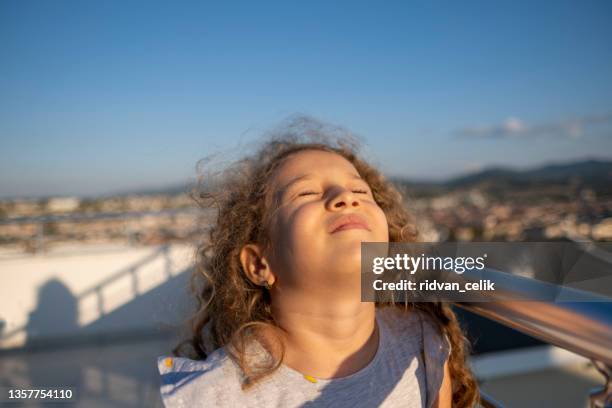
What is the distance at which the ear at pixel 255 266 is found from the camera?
1196mm

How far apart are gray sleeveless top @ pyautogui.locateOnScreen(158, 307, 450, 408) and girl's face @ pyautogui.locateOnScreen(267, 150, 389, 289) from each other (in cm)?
22

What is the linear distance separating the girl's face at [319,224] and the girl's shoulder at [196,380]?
0.83 feet

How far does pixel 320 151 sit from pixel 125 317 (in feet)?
12.0

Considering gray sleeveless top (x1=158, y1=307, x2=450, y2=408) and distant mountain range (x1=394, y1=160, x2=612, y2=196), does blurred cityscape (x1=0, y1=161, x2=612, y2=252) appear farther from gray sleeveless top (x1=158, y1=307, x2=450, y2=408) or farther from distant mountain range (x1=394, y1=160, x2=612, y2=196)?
gray sleeveless top (x1=158, y1=307, x2=450, y2=408)

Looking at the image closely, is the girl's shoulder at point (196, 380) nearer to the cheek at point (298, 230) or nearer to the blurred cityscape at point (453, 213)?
the cheek at point (298, 230)

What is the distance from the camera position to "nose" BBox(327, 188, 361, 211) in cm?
106

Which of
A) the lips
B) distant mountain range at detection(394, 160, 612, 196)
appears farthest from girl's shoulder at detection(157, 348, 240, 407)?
distant mountain range at detection(394, 160, 612, 196)

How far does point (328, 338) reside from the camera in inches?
42.5

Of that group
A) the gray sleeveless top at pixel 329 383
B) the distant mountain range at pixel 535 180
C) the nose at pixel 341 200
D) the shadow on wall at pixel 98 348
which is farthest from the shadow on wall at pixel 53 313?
the nose at pixel 341 200

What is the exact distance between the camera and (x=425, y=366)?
108 centimetres

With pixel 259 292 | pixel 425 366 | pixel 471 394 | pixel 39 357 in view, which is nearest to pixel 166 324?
pixel 259 292

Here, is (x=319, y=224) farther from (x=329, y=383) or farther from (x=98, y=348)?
(x=98, y=348)

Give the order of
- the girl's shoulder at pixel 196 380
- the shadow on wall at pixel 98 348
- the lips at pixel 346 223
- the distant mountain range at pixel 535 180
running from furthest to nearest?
the shadow on wall at pixel 98 348, the distant mountain range at pixel 535 180, the lips at pixel 346 223, the girl's shoulder at pixel 196 380

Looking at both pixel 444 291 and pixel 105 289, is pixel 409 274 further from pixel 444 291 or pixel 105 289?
pixel 105 289
